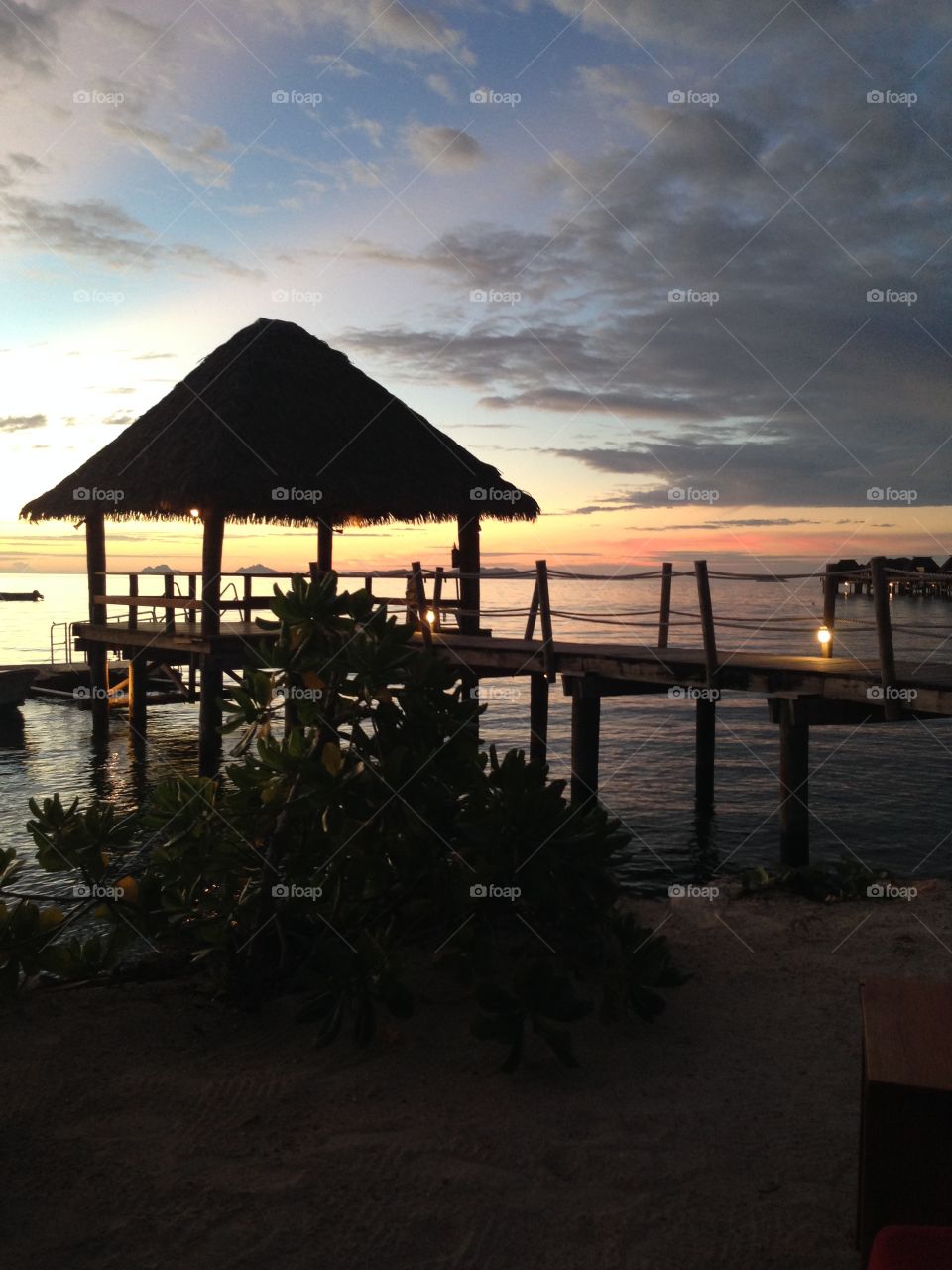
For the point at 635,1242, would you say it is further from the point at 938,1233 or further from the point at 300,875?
the point at 300,875

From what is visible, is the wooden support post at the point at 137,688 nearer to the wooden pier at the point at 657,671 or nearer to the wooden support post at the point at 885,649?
the wooden pier at the point at 657,671

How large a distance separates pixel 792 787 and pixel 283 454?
794 centimetres

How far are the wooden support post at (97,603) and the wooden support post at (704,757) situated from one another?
9861 mm

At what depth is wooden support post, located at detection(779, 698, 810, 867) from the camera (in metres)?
9.23

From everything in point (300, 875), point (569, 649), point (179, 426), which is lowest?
point (300, 875)

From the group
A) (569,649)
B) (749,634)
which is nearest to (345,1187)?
(569,649)

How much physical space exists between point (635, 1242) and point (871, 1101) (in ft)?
3.56

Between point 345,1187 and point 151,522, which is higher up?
point 151,522

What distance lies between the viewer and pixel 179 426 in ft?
46.0

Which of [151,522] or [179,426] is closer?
[179,426]

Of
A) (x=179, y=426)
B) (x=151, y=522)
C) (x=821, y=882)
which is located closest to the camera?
(x=821, y=882)

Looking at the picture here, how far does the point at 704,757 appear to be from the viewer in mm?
13586

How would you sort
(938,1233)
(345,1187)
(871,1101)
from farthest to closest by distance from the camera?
(345,1187) < (871,1101) < (938,1233)

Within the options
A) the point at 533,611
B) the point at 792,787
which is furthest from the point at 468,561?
the point at 792,787
